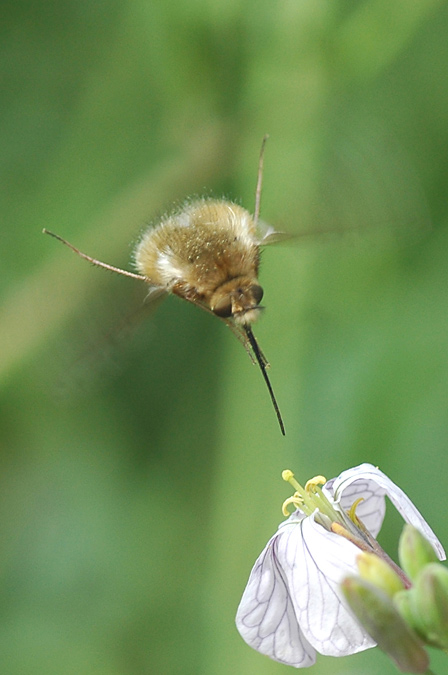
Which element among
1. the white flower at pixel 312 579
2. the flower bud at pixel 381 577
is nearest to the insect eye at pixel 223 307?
the white flower at pixel 312 579

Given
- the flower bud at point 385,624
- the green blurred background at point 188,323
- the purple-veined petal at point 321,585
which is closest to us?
the flower bud at point 385,624

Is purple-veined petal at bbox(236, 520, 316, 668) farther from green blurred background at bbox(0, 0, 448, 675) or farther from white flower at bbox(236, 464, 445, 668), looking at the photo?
green blurred background at bbox(0, 0, 448, 675)

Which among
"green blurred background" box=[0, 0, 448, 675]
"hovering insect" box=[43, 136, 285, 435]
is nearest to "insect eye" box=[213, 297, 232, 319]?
"hovering insect" box=[43, 136, 285, 435]

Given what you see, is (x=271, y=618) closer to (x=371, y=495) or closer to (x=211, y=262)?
(x=371, y=495)

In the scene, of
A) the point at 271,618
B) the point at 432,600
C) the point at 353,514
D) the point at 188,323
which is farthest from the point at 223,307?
the point at 188,323

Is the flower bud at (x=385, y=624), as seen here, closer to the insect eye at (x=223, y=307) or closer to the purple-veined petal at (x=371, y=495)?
the purple-veined petal at (x=371, y=495)

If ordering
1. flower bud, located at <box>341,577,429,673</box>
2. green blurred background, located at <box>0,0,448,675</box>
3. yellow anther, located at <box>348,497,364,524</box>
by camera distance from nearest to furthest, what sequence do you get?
flower bud, located at <box>341,577,429,673</box>
yellow anther, located at <box>348,497,364,524</box>
green blurred background, located at <box>0,0,448,675</box>

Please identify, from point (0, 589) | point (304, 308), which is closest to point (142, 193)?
point (304, 308)
